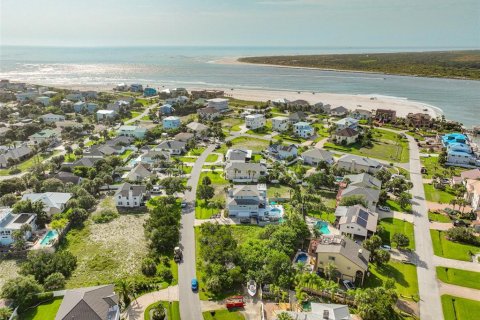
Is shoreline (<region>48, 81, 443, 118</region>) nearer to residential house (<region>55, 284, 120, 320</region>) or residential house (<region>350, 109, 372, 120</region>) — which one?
residential house (<region>350, 109, 372, 120</region>)

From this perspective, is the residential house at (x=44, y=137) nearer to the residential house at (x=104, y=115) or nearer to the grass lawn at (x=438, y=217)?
the residential house at (x=104, y=115)

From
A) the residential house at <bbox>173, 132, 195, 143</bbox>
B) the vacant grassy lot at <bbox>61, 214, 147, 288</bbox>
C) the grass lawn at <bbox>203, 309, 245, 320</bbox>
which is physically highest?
the residential house at <bbox>173, 132, 195, 143</bbox>

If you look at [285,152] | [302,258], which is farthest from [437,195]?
[302,258]

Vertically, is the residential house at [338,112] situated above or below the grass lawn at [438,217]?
above

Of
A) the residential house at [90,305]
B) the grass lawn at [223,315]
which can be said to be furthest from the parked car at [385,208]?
the residential house at [90,305]

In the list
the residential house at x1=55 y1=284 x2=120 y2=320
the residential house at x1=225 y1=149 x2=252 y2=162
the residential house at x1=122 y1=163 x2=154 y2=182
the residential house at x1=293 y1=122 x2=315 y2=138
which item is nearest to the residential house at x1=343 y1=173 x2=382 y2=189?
the residential house at x1=225 y1=149 x2=252 y2=162

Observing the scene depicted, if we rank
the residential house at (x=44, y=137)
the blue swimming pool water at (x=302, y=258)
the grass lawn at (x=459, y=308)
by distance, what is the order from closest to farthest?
the grass lawn at (x=459, y=308) → the blue swimming pool water at (x=302, y=258) → the residential house at (x=44, y=137)

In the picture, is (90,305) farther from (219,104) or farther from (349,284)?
(219,104)
